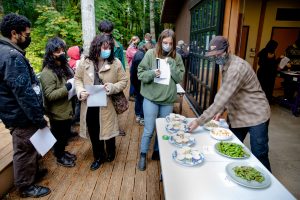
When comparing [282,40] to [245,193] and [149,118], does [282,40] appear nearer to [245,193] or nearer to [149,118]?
[149,118]

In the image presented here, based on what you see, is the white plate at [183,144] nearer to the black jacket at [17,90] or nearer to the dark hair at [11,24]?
the black jacket at [17,90]

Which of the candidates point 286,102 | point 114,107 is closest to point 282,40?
point 286,102

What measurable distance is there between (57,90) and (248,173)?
2.12 metres

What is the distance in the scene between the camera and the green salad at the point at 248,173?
140cm

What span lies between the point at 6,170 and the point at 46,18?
5.16m

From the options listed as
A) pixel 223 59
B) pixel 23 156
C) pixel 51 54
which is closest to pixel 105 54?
pixel 51 54

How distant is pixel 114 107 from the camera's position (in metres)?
2.75

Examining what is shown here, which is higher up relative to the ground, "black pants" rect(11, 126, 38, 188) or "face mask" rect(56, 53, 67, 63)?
"face mask" rect(56, 53, 67, 63)

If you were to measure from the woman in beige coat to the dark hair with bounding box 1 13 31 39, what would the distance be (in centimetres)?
69

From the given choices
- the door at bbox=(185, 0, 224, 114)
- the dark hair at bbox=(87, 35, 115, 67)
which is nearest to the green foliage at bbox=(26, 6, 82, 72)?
the door at bbox=(185, 0, 224, 114)

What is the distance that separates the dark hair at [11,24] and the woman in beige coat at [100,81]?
69cm

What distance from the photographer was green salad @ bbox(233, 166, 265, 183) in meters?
1.40

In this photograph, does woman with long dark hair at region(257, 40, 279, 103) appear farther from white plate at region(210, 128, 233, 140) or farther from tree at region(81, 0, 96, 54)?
white plate at region(210, 128, 233, 140)

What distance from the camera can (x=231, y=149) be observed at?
1.75 m
